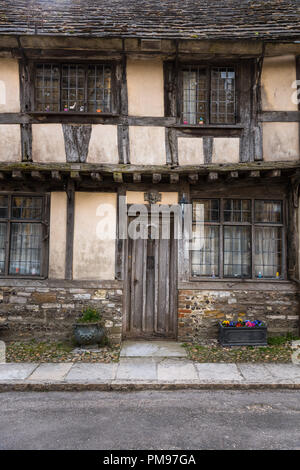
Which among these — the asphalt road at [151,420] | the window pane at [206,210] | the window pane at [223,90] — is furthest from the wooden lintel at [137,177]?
the asphalt road at [151,420]

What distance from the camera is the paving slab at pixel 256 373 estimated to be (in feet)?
16.6

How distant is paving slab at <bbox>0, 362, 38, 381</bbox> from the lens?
5105 millimetres

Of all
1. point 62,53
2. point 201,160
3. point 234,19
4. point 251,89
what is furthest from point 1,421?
point 234,19

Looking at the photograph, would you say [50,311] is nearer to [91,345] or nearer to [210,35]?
[91,345]

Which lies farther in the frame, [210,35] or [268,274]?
[268,274]

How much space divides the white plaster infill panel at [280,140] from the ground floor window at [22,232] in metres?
5.00

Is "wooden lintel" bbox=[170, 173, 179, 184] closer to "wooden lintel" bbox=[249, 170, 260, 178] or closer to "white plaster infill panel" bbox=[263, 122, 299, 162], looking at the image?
"wooden lintel" bbox=[249, 170, 260, 178]

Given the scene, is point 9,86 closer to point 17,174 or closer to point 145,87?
point 17,174

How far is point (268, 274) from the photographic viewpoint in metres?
7.20

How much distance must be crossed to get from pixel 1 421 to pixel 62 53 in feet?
22.1

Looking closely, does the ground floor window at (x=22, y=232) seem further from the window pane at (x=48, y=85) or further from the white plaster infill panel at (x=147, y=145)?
the white plaster infill panel at (x=147, y=145)

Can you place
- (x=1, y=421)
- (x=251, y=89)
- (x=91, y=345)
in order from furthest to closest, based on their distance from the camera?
1. (x=251, y=89)
2. (x=91, y=345)
3. (x=1, y=421)

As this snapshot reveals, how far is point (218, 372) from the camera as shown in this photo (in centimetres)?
536

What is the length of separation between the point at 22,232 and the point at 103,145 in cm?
264
